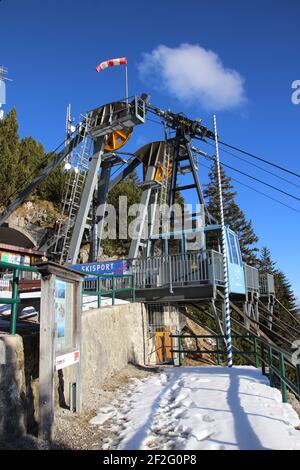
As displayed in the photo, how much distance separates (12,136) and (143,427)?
33714mm

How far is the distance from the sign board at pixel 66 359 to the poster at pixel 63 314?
4.7 inches

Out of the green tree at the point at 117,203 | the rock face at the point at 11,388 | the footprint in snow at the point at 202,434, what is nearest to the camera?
the rock face at the point at 11,388

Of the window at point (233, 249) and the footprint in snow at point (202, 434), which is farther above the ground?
the window at point (233, 249)

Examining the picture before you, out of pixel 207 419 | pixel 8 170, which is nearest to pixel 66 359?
pixel 207 419

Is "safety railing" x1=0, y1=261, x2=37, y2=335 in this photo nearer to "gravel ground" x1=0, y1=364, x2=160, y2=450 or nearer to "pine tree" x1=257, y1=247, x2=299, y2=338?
"gravel ground" x1=0, y1=364, x2=160, y2=450

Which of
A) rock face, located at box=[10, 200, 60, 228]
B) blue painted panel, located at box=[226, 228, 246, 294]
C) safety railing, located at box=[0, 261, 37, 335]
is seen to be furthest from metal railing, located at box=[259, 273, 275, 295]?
rock face, located at box=[10, 200, 60, 228]

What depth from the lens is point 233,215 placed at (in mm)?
55125

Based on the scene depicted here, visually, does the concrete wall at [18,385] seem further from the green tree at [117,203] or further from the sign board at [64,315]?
the green tree at [117,203]

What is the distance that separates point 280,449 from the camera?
4.54 m

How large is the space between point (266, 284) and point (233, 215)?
112 ft

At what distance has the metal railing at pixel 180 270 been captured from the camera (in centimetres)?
1415

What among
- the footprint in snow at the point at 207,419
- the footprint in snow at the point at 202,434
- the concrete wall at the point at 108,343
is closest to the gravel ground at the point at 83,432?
the concrete wall at the point at 108,343
